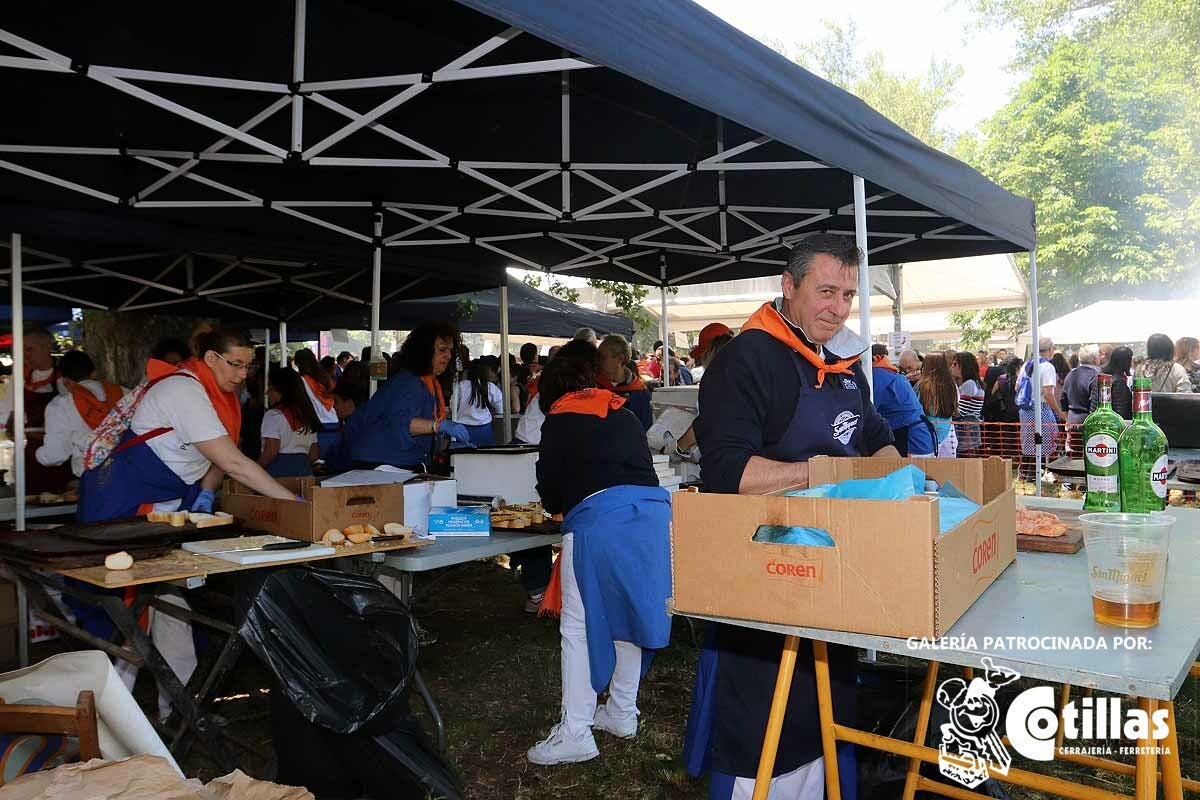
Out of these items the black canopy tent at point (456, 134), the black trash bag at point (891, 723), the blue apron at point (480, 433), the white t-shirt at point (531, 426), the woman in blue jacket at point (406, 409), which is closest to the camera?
the black trash bag at point (891, 723)

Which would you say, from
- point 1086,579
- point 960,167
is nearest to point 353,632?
point 1086,579

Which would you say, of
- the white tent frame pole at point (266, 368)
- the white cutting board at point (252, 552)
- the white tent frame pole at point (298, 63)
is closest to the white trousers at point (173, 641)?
the white cutting board at point (252, 552)

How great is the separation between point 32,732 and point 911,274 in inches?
610

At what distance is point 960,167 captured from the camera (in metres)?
4.23

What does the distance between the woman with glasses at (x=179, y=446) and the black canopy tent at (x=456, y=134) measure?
104 cm

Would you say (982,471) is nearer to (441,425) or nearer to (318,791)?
(318,791)

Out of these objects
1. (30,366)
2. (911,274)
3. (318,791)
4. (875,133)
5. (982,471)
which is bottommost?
(318,791)

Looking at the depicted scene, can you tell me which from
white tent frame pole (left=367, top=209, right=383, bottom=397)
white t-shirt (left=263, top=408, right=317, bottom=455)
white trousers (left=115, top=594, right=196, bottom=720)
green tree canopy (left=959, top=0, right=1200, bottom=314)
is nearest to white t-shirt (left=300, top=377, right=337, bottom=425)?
white t-shirt (left=263, top=408, right=317, bottom=455)

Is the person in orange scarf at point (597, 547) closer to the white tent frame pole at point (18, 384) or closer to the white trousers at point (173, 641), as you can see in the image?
the white trousers at point (173, 641)

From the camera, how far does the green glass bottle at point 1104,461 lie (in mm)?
2186

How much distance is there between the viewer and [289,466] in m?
5.78

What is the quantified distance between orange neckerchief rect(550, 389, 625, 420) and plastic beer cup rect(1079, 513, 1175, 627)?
2072 mm

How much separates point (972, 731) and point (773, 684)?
2.35ft

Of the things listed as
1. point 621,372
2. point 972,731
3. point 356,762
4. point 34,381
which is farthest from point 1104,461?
point 34,381
